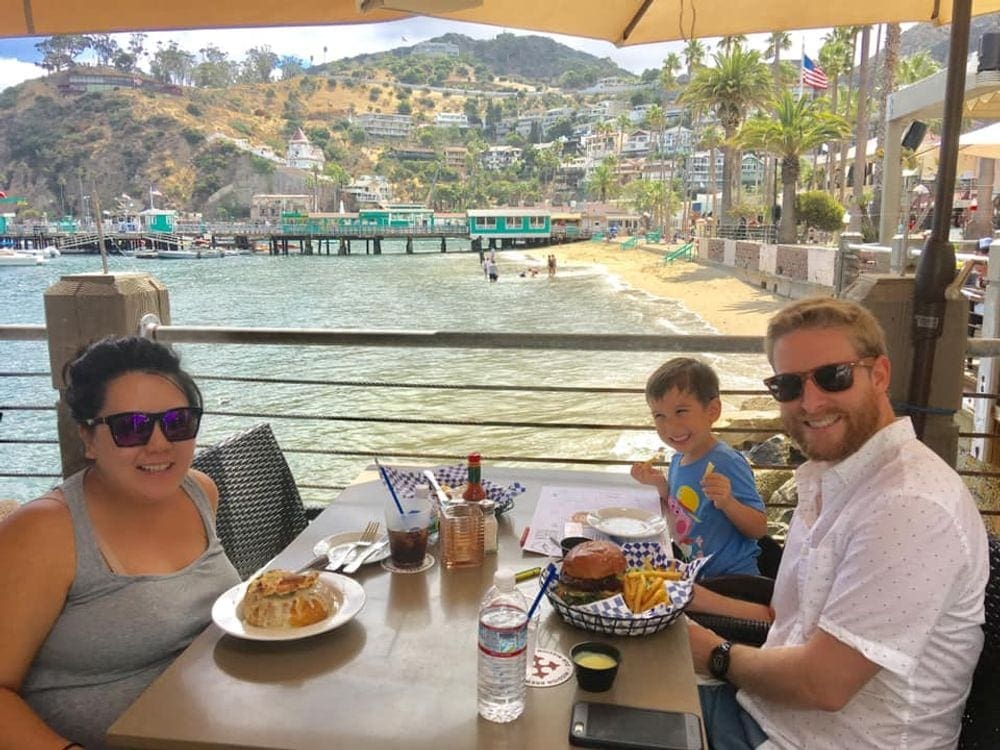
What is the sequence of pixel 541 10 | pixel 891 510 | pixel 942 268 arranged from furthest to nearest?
pixel 541 10, pixel 942 268, pixel 891 510

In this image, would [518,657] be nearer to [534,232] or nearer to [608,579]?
[608,579]

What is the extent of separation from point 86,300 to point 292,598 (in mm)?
2353

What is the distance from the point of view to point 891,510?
1.35 m

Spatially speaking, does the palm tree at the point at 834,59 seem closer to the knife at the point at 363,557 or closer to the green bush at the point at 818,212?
the green bush at the point at 818,212

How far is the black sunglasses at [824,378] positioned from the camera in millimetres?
1600

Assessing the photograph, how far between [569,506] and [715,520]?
475 mm

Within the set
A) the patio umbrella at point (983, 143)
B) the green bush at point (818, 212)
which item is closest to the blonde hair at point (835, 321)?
the patio umbrella at point (983, 143)

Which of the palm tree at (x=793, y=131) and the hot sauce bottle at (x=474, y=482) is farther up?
the palm tree at (x=793, y=131)

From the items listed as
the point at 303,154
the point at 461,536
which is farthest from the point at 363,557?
the point at 303,154

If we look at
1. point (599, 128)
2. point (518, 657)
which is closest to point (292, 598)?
point (518, 657)

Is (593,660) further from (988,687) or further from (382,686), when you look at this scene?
(988,687)

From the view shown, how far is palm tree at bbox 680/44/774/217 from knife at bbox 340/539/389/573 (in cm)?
4841

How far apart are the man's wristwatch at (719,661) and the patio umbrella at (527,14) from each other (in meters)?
2.10

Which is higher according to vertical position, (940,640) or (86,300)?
(86,300)
